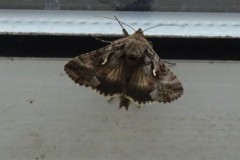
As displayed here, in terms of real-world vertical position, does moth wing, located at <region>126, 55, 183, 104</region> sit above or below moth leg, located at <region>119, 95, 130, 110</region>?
above

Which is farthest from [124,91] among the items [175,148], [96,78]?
[175,148]

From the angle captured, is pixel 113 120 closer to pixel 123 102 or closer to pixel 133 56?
pixel 123 102

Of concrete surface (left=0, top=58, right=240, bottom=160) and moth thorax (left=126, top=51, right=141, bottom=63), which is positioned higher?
moth thorax (left=126, top=51, right=141, bottom=63)

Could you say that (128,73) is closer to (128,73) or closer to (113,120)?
(128,73)

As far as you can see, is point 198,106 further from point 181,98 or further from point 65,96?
point 65,96

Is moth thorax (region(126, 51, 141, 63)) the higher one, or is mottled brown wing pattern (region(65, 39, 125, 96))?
moth thorax (region(126, 51, 141, 63))

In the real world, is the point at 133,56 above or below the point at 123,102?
above

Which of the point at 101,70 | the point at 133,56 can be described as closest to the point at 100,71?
the point at 101,70
